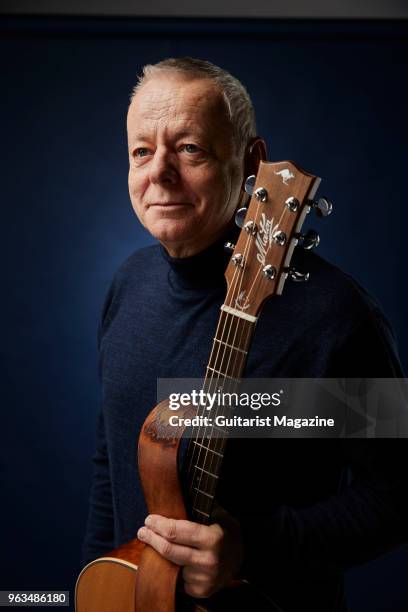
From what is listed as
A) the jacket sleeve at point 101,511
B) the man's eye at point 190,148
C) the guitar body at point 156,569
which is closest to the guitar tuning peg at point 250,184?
the man's eye at point 190,148

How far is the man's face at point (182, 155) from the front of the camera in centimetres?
94

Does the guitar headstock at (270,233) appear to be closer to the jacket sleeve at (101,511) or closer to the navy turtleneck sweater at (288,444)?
the navy turtleneck sweater at (288,444)

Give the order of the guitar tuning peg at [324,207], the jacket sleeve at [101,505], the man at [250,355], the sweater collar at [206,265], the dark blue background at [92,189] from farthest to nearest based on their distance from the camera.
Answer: the dark blue background at [92,189]
the jacket sleeve at [101,505]
the sweater collar at [206,265]
the man at [250,355]
the guitar tuning peg at [324,207]

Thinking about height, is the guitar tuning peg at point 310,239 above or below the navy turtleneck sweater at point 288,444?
above

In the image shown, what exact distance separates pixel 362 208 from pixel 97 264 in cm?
69

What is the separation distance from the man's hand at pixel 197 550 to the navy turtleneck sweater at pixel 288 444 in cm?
5

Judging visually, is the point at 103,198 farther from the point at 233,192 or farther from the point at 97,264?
the point at 233,192

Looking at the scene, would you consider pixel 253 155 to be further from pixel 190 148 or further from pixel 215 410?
pixel 215 410

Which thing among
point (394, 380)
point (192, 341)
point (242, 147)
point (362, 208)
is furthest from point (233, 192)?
point (362, 208)

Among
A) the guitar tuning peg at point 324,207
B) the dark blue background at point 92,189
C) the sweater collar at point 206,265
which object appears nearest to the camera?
the guitar tuning peg at point 324,207

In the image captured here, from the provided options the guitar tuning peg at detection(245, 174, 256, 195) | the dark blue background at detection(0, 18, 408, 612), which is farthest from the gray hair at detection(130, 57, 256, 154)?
the dark blue background at detection(0, 18, 408, 612)

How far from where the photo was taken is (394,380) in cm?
93

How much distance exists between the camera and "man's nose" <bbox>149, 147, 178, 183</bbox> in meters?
0.94

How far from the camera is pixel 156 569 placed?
34.0 inches
